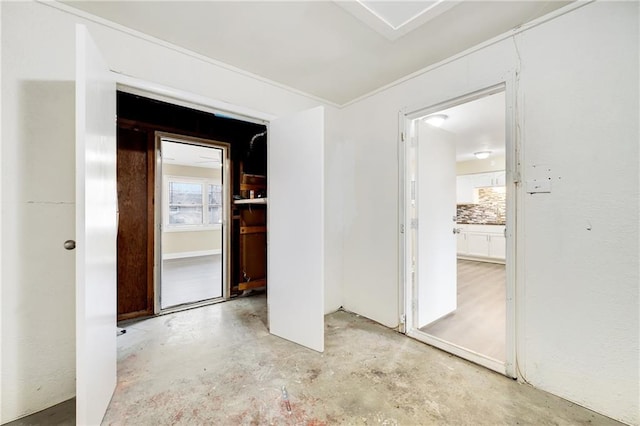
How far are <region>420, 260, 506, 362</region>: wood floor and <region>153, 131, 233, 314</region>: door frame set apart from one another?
2596 millimetres

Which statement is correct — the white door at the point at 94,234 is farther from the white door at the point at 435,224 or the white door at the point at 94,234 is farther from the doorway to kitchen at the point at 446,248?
the white door at the point at 435,224

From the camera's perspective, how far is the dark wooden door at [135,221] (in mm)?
2865

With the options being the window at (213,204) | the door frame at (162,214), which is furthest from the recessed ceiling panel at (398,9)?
the window at (213,204)

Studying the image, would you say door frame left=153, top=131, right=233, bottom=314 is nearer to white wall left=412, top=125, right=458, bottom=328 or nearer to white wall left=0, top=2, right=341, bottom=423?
white wall left=0, top=2, right=341, bottom=423

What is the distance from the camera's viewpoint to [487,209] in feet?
21.0

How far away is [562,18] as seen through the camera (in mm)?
1587

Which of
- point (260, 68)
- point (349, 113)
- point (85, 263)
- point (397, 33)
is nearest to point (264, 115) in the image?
point (260, 68)

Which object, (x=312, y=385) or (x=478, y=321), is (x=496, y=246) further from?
(x=312, y=385)

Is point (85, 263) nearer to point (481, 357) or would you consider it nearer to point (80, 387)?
point (80, 387)

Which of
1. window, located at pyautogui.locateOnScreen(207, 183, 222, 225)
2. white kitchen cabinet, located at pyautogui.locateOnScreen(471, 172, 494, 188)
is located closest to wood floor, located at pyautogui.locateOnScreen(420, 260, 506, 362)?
white kitchen cabinet, located at pyautogui.locateOnScreen(471, 172, 494, 188)

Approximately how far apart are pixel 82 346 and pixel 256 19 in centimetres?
209

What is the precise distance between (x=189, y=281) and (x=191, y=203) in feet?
10.5

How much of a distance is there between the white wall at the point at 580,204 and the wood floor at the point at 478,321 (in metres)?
0.54

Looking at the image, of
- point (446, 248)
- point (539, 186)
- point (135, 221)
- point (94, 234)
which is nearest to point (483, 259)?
point (446, 248)
